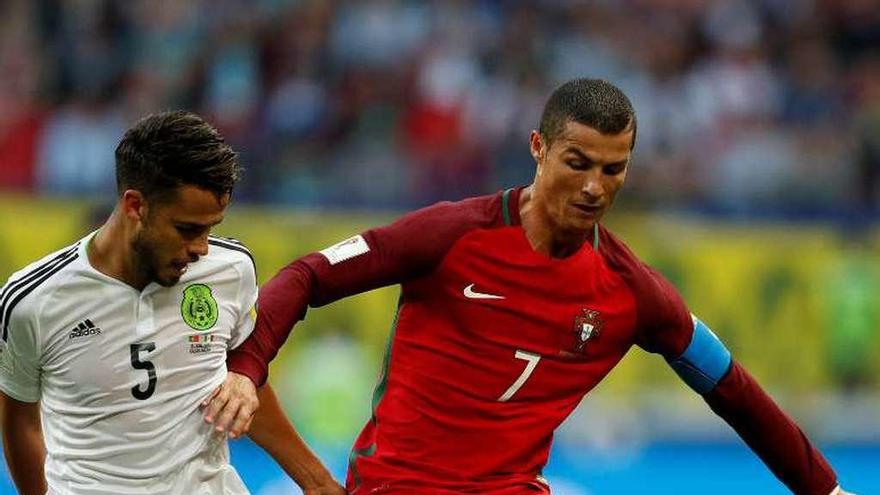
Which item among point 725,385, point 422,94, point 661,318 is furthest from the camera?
point 422,94

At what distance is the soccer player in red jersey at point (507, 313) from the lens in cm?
515

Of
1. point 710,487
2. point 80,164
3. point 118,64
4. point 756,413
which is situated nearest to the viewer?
point 756,413

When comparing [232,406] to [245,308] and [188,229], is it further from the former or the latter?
[188,229]

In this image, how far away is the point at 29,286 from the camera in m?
4.66

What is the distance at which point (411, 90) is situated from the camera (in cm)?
1257

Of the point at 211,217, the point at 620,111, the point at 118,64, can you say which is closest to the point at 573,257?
the point at 620,111

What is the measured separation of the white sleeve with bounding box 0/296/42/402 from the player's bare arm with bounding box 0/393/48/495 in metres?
0.09

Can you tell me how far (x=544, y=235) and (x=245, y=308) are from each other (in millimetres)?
969

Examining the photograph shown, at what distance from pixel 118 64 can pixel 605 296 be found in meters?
7.69

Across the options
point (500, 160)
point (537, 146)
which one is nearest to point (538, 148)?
point (537, 146)

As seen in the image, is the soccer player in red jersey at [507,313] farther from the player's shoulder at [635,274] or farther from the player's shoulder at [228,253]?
the player's shoulder at [228,253]

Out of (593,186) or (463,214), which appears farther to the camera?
(463,214)

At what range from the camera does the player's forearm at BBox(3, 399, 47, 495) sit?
494cm

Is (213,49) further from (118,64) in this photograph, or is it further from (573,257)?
(573,257)
